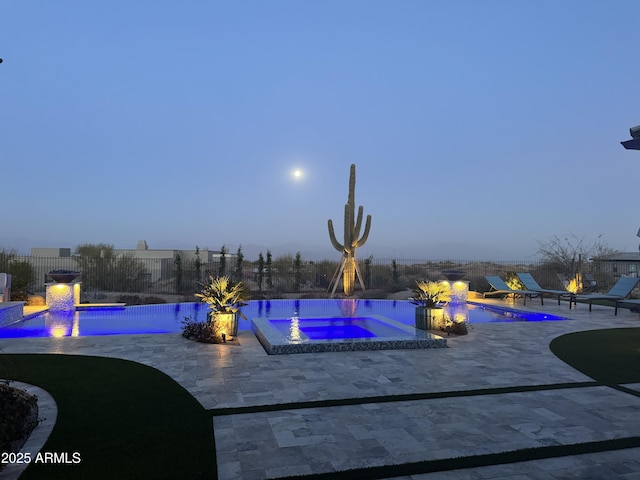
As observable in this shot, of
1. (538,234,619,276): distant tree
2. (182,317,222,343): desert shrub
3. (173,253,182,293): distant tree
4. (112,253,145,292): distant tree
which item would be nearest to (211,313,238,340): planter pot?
(182,317,222,343): desert shrub

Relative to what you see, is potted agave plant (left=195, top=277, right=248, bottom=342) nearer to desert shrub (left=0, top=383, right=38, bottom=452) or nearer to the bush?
the bush

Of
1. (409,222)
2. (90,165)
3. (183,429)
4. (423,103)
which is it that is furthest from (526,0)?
(90,165)

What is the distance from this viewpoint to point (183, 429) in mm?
3406

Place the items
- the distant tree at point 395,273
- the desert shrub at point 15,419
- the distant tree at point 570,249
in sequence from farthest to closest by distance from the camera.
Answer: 1. the distant tree at point 570,249
2. the distant tree at point 395,273
3. the desert shrub at point 15,419

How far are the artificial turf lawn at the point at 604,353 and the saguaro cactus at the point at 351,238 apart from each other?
8.77 metres

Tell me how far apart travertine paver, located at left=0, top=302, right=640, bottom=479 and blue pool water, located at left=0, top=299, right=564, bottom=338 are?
4.81ft

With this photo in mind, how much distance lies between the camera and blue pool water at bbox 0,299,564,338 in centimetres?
845

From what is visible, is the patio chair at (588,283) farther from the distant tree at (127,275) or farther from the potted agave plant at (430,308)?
the distant tree at (127,275)

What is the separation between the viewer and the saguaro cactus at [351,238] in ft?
52.3

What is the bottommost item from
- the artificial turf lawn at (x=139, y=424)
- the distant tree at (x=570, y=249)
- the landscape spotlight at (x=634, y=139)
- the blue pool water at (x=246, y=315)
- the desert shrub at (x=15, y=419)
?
the blue pool water at (x=246, y=315)

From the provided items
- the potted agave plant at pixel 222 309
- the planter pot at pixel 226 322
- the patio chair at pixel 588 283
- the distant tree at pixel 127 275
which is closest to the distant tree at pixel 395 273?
the patio chair at pixel 588 283

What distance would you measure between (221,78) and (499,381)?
19.3 meters

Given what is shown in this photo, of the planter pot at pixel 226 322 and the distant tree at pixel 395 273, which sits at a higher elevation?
the distant tree at pixel 395 273

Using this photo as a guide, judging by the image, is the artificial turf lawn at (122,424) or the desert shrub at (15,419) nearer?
the artificial turf lawn at (122,424)
